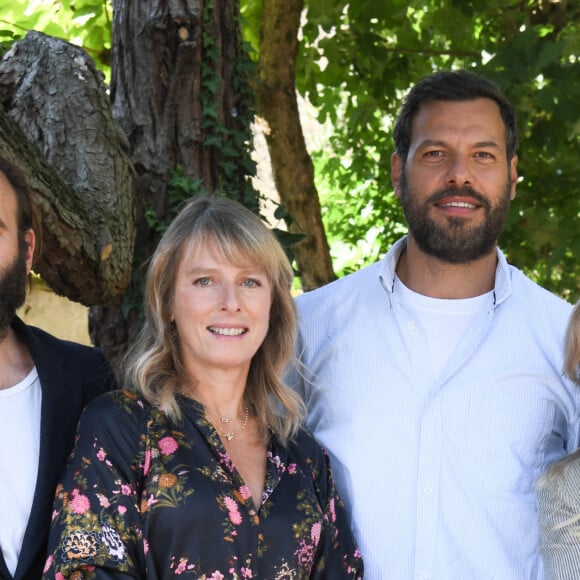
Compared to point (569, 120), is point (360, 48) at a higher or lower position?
higher

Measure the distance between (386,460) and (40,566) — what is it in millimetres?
1050

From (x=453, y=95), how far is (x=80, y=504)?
6.05 ft

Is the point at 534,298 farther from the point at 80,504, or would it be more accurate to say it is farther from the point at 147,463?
the point at 80,504

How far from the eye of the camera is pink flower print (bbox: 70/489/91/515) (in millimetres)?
2393

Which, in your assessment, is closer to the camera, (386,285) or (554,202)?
(386,285)

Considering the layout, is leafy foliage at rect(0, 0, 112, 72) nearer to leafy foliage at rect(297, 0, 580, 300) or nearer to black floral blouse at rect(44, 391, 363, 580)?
leafy foliage at rect(297, 0, 580, 300)

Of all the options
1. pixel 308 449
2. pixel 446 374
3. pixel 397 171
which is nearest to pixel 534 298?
pixel 446 374

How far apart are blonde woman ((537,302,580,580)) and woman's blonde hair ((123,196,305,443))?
0.71 metres

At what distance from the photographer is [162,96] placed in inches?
139

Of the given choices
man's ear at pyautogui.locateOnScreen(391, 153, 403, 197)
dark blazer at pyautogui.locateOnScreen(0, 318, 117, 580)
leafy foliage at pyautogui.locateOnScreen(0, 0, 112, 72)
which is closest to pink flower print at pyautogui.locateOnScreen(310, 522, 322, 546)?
dark blazer at pyautogui.locateOnScreen(0, 318, 117, 580)

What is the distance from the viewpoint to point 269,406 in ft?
9.57

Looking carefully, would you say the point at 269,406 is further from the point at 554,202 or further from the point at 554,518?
the point at 554,202

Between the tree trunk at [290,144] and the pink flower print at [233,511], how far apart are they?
2.52 m

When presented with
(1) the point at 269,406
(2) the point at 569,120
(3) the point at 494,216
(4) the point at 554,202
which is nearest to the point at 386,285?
(3) the point at 494,216
